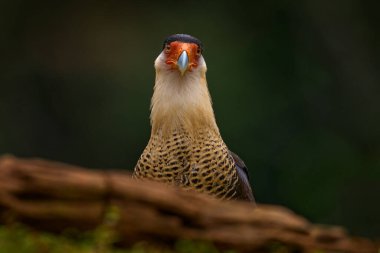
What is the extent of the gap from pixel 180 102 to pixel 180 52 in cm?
25

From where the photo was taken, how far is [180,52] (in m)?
5.36

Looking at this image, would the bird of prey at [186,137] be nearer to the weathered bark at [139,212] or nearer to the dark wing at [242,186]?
the dark wing at [242,186]

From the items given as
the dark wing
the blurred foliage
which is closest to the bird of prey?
the dark wing

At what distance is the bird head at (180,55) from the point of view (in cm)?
536

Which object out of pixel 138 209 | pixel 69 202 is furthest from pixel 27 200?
pixel 138 209

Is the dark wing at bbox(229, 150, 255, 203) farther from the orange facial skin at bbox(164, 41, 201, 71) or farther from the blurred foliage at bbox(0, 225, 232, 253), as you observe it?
the blurred foliage at bbox(0, 225, 232, 253)

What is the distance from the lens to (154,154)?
5.11 meters

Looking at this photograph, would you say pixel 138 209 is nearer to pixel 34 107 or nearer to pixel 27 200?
pixel 27 200

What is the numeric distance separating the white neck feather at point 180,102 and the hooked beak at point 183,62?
106 mm

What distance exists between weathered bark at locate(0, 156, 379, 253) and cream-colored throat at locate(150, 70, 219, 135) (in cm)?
191

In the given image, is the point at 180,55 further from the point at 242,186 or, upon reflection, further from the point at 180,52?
the point at 242,186

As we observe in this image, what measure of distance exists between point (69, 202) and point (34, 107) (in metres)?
12.9

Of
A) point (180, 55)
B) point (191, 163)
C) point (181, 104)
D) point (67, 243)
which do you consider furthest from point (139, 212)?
point (180, 55)

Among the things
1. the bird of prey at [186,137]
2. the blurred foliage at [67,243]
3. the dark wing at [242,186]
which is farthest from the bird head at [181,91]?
the blurred foliage at [67,243]
